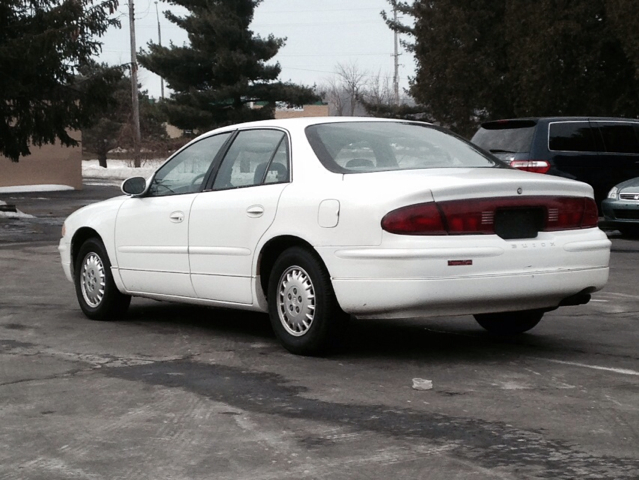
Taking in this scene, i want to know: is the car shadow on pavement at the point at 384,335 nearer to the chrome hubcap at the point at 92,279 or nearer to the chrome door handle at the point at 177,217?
the chrome hubcap at the point at 92,279

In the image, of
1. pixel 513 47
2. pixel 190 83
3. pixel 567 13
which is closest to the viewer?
pixel 567 13

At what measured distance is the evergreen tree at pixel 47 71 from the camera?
25594mm

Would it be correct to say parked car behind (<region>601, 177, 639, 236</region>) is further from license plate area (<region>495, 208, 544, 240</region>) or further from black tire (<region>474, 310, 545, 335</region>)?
license plate area (<region>495, 208, 544, 240</region>)

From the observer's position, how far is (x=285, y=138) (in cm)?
767

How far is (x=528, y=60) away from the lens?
30547 millimetres

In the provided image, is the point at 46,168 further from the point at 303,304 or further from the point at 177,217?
the point at 303,304

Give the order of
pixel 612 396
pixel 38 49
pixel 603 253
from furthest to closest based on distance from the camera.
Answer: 1. pixel 38 49
2. pixel 603 253
3. pixel 612 396

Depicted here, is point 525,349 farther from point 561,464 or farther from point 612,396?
point 561,464

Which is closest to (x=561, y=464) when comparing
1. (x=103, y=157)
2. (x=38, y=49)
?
(x=38, y=49)

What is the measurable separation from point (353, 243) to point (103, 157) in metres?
Answer: 69.5

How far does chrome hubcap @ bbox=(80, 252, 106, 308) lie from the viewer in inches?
358

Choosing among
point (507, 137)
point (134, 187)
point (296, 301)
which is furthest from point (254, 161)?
point (507, 137)

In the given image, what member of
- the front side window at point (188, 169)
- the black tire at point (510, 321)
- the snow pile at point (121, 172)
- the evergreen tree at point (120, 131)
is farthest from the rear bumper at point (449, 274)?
the evergreen tree at point (120, 131)

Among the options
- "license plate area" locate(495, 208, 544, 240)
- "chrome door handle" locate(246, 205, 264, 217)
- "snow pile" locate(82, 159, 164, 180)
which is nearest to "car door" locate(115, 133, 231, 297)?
"chrome door handle" locate(246, 205, 264, 217)
